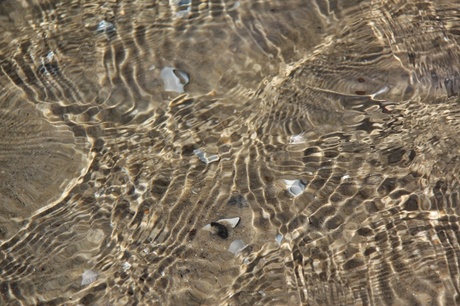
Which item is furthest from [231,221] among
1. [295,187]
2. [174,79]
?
[174,79]

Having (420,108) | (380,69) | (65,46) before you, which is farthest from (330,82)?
(65,46)

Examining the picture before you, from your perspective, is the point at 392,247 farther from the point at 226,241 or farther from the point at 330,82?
the point at 330,82

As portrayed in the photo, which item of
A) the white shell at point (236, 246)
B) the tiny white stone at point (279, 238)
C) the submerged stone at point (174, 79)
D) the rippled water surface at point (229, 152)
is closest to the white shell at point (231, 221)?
the rippled water surface at point (229, 152)

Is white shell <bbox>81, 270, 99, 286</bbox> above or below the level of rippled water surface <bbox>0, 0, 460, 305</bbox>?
below

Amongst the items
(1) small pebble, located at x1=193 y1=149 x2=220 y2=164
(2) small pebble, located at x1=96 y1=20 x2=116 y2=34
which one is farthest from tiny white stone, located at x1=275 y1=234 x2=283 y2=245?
(2) small pebble, located at x1=96 y1=20 x2=116 y2=34

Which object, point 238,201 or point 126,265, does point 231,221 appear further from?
point 126,265

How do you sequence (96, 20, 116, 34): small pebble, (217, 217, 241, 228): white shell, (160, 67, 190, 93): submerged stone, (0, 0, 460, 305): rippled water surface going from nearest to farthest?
(0, 0, 460, 305): rippled water surface → (217, 217, 241, 228): white shell → (160, 67, 190, 93): submerged stone → (96, 20, 116, 34): small pebble

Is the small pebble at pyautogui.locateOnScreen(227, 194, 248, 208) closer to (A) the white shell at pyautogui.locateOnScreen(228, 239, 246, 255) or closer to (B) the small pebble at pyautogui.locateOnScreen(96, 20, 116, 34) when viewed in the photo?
(A) the white shell at pyautogui.locateOnScreen(228, 239, 246, 255)

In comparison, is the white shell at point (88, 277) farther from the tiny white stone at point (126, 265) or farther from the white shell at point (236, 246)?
the white shell at point (236, 246)

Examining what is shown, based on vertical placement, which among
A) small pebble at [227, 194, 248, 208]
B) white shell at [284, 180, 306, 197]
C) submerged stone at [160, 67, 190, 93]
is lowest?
small pebble at [227, 194, 248, 208]
